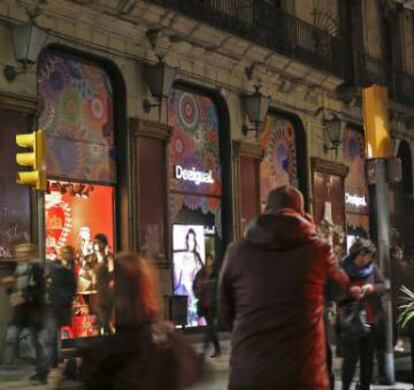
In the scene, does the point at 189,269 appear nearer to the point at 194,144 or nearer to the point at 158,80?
the point at 194,144

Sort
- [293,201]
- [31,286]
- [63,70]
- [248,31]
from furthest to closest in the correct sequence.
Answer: [248,31]
[63,70]
[31,286]
[293,201]

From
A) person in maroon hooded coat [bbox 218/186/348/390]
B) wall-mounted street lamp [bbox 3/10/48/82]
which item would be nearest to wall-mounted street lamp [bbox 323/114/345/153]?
wall-mounted street lamp [bbox 3/10/48/82]

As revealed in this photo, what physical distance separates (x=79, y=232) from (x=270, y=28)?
25.0 ft

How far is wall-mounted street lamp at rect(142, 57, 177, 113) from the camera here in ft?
54.8

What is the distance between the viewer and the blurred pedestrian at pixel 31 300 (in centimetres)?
1117

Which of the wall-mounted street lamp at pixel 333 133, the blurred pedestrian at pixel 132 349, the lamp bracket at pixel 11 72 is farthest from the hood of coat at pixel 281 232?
the wall-mounted street lamp at pixel 333 133

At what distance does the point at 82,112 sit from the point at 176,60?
9.65ft

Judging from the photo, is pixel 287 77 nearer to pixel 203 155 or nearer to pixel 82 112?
pixel 203 155

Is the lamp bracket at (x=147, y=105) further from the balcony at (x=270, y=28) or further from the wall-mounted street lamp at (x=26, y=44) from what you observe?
the wall-mounted street lamp at (x=26, y=44)

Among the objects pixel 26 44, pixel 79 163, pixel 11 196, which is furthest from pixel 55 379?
A: pixel 79 163

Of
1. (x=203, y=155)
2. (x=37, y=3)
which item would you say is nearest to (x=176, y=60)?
(x=203, y=155)

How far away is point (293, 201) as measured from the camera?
4488 mm

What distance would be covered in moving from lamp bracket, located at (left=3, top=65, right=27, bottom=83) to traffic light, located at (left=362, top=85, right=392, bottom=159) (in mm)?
5777

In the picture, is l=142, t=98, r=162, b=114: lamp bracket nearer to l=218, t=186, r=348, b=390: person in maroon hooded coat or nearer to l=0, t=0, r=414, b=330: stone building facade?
l=0, t=0, r=414, b=330: stone building facade
